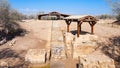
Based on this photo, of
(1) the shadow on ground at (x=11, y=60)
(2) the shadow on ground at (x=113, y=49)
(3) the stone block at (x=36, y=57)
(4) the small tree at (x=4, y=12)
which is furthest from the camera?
(4) the small tree at (x=4, y=12)

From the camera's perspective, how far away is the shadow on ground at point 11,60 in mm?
14845

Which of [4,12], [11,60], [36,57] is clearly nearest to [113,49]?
[36,57]

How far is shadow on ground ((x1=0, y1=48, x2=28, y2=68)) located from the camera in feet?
48.7

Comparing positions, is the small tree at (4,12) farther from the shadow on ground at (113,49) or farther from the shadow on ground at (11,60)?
the shadow on ground at (113,49)

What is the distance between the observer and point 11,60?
15977 millimetres

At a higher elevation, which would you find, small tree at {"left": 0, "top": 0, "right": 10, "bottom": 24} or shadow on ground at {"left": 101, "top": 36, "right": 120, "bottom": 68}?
small tree at {"left": 0, "top": 0, "right": 10, "bottom": 24}

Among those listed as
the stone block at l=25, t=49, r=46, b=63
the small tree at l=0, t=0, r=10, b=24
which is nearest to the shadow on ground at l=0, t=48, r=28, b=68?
the stone block at l=25, t=49, r=46, b=63

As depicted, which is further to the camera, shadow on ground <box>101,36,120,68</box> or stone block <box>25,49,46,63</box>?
shadow on ground <box>101,36,120,68</box>

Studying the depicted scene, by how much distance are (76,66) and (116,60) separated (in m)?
3.61

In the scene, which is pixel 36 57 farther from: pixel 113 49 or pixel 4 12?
pixel 4 12

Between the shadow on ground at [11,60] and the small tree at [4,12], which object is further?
the small tree at [4,12]

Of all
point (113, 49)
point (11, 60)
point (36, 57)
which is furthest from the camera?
point (113, 49)

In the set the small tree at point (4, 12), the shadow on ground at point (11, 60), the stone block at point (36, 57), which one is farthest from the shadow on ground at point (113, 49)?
the small tree at point (4, 12)

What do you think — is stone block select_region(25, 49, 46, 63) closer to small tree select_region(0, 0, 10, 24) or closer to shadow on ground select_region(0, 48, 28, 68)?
shadow on ground select_region(0, 48, 28, 68)
